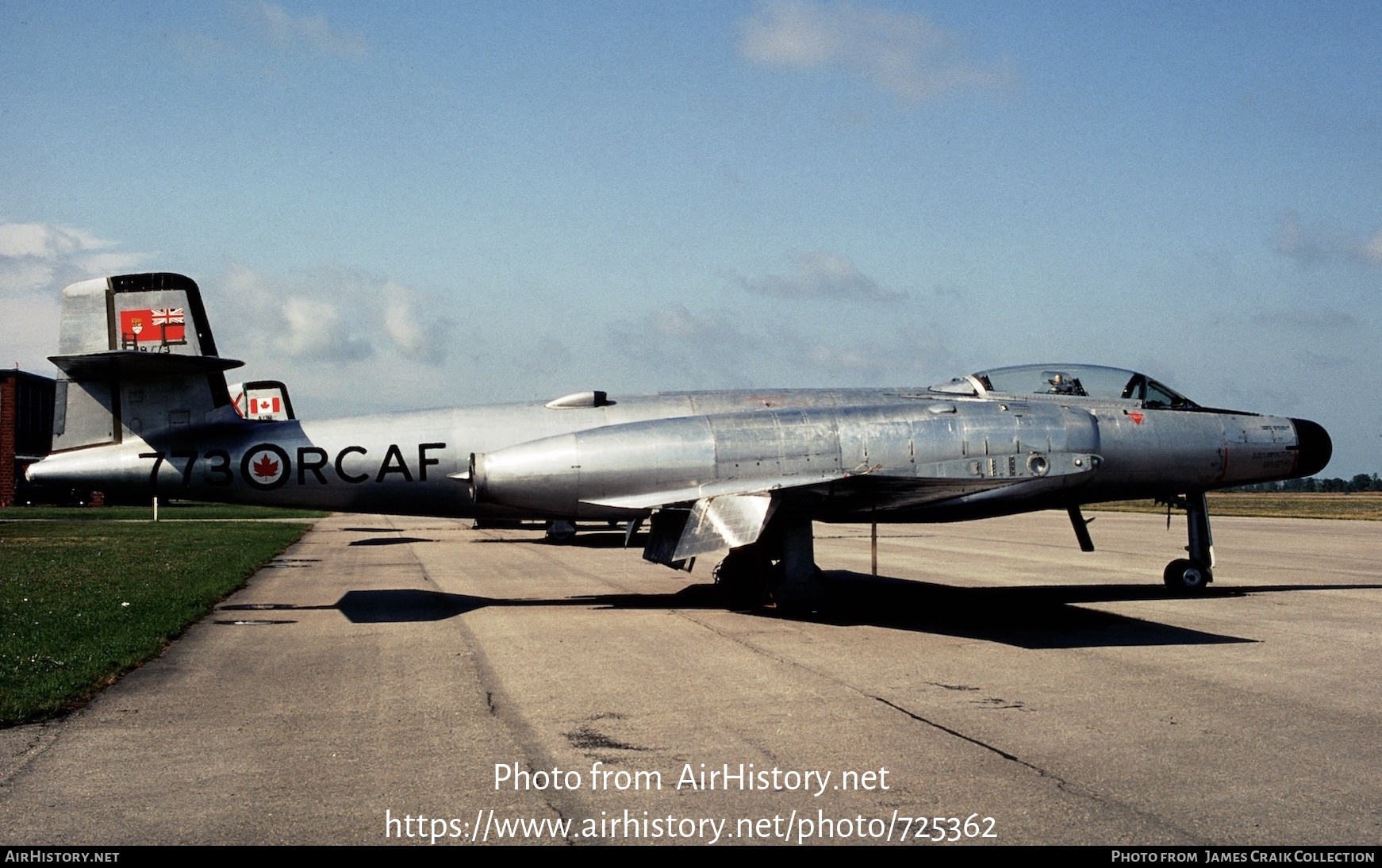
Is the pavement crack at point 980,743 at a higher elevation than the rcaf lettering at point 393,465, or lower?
lower

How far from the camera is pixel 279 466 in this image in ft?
50.4

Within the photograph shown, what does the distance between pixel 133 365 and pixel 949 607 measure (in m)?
11.6

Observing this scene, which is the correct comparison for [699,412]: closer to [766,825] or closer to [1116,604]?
[1116,604]

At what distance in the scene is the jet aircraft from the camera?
14.6 meters

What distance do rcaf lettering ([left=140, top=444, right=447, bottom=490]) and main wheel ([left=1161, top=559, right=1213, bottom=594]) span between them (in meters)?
11.5

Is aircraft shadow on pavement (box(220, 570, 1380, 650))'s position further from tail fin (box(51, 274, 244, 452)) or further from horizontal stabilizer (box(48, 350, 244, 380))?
horizontal stabilizer (box(48, 350, 244, 380))

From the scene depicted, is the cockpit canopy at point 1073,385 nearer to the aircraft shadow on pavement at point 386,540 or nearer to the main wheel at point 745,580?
the main wheel at point 745,580

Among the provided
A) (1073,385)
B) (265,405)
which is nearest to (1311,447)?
(1073,385)

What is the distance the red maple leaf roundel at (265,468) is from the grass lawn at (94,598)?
2.13 meters

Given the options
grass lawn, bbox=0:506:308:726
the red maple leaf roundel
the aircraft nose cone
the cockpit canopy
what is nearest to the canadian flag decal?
grass lawn, bbox=0:506:308:726

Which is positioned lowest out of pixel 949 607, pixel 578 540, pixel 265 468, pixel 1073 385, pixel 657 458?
pixel 949 607

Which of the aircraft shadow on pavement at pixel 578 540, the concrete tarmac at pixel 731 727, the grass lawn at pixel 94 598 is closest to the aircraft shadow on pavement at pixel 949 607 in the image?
the concrete tarmac at pixel 731 727

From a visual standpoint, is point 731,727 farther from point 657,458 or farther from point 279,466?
point 279,466

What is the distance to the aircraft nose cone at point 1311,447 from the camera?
17.3 meters
